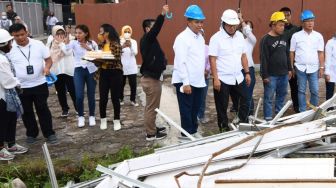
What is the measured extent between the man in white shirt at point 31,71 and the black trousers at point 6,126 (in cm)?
36

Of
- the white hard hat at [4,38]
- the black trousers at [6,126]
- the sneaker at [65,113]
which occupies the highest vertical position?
the white hard hat at [4,38]

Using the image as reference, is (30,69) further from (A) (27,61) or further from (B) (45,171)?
(B) (45,171)

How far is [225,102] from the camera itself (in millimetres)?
5742

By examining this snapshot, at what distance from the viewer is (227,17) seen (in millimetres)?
5457

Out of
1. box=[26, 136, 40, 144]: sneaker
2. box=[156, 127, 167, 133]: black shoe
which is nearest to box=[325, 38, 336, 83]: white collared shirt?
box=[156, 127, 167, 133]: black shoe

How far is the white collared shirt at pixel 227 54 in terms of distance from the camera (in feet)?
18.4

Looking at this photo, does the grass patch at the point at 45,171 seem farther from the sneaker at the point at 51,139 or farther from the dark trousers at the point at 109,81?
the dark trousers at the point at 109,81

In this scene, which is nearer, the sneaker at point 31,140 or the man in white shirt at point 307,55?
the sneaker at point 31,140

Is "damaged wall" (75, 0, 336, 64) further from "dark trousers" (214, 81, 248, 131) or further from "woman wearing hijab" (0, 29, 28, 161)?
"woman wearing hijab" (0, 29, 28, 161)

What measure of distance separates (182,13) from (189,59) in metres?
5.01

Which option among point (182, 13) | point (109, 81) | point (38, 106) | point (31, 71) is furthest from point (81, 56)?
point (182, 13)

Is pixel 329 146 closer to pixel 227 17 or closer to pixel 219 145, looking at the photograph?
pixel 219 145

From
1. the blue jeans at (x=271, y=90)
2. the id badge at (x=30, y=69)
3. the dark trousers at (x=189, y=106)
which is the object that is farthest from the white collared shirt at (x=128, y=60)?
the blue jeans at (x=271, y=90)

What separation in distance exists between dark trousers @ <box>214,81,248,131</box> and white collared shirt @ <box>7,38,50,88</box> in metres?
2.42
